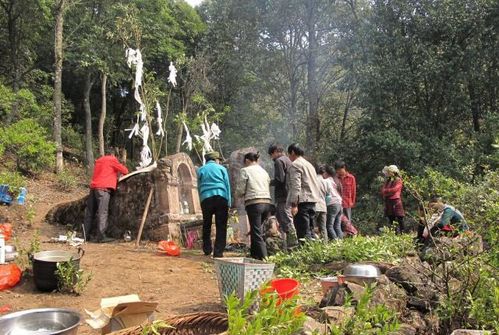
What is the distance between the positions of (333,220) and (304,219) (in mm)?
1760

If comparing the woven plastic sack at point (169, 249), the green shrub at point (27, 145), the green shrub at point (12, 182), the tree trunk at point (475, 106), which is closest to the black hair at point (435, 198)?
the woven plastic sack at point (169, 249)

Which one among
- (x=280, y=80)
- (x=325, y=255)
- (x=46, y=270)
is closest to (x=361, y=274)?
(x=325, y=255)

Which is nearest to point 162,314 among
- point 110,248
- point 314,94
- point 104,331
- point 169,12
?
point 104,331

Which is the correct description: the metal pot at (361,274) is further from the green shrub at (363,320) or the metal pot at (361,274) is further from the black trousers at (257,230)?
the black trousers at (257,230)

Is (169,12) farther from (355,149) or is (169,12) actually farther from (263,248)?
(263,248)

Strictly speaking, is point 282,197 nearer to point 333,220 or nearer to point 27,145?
point 333,220

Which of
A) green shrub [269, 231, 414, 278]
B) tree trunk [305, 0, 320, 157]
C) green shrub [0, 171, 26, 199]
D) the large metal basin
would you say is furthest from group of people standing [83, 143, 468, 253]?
tree trunk [305, 0, 320, 157]

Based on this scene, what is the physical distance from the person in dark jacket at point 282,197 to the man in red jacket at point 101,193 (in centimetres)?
335

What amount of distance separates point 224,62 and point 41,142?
36.6 feet

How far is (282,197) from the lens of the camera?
717 cm

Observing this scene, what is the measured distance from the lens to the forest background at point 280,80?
47.4 ft

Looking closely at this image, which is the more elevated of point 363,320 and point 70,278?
point 363,320

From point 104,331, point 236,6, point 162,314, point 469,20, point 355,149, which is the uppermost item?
point 236,6

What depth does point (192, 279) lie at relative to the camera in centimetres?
588
